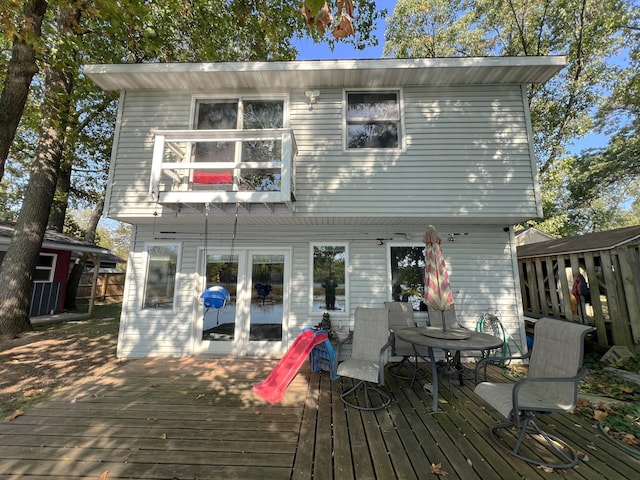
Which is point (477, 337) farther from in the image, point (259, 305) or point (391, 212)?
point (259, 305)

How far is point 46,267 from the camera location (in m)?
10.8

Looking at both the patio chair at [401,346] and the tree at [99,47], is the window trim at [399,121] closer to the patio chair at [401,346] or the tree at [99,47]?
the patio chair at [401,346]

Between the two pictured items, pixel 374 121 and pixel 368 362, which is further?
pixel 374 121

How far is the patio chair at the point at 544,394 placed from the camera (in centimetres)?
265

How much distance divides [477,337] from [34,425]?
5620 mm

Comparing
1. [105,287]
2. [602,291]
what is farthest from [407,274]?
[105,287]

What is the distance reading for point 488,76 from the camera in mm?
5484

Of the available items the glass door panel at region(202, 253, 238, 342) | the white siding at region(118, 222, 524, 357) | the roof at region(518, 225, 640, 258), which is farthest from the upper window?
the roof at region(518, 225, 640, 258)

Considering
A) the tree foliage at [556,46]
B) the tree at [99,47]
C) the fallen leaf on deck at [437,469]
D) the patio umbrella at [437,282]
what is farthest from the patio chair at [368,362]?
the tree foliage at [556,46]

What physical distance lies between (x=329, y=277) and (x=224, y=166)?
300cm

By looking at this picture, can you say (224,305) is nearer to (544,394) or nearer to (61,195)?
(544,394)

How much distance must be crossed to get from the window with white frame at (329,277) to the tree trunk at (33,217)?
753 cm

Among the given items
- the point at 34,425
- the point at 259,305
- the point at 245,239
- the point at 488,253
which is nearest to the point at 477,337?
the point at 488,253

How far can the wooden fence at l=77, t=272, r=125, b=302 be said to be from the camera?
16417 millimetres
